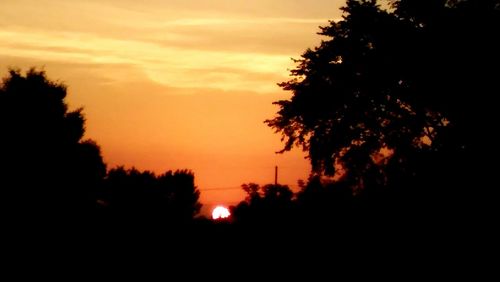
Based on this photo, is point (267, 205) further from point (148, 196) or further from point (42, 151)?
point (42, 151)

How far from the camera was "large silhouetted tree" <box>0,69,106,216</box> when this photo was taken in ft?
89.4

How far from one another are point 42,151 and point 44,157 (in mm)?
764

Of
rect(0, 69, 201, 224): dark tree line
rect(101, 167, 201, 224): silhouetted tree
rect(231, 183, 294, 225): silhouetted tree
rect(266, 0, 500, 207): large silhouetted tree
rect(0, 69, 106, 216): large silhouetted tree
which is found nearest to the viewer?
rect(231, 183, 294, 225): silhouetted tree

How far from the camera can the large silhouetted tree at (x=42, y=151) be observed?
27250mm

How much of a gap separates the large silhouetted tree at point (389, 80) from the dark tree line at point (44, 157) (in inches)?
470

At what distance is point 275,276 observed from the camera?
1074 centimetres

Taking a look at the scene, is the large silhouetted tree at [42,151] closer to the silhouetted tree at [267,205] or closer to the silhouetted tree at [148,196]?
the silhouetted tree at [148,196]

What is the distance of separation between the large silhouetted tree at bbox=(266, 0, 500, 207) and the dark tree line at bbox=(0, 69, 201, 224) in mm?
11928

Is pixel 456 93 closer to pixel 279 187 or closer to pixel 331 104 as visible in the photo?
pixel 331 104

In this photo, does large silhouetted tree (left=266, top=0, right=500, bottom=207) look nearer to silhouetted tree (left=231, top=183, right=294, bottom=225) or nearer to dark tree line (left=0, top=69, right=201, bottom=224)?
dark tree line (left=0, top=69, right=201, bottom=224)

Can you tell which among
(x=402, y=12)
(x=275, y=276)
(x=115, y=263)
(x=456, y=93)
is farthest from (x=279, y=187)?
(x=402, y=12)

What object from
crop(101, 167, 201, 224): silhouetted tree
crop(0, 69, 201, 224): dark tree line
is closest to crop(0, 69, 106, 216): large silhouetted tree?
crop(0, 69, 201, 224): dark tree line

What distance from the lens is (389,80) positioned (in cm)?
4000

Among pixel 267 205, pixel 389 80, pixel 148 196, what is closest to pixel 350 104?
pixel 389 80
